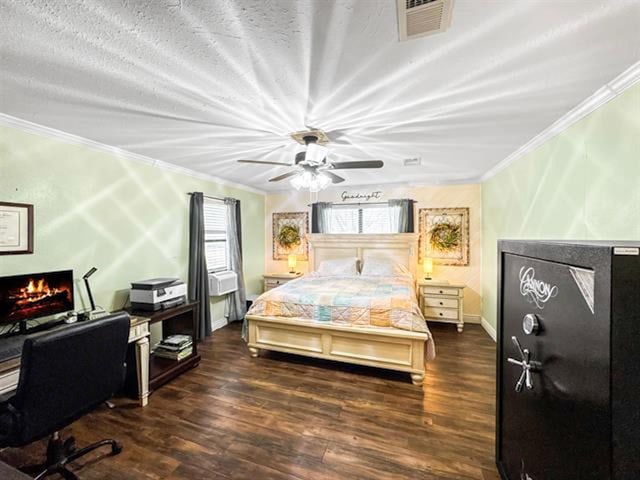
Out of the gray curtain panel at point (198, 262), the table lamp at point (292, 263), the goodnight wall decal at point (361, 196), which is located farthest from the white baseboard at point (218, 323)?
the goodnight wall decal at point (361, 196)

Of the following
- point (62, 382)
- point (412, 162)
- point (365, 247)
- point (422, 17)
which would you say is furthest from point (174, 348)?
point (412, 162)

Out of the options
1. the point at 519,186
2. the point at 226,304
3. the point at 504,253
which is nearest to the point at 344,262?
the point at 226,304

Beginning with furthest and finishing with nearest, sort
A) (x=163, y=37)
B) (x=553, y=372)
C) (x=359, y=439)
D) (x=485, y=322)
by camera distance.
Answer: (x=485, y=322), (x=359, y=439), (x=163, y=37), (x=553, y=372)

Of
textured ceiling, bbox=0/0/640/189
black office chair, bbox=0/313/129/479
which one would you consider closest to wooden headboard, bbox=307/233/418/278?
textured ceiling, bbox=0/0/640/189

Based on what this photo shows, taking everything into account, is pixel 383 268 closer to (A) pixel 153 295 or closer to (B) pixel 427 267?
(B) pixel 427 267

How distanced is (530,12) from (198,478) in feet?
9.74

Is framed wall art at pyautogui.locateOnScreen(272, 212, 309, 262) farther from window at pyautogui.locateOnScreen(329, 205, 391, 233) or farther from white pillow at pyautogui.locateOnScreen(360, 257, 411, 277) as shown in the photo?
white pillow at pyautogui.locateOnScreen(360, 257, 411, 277)

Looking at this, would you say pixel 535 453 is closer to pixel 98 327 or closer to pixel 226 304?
pixel 98 327

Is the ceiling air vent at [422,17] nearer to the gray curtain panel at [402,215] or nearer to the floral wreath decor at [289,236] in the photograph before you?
the gray curtain panel at [402,215]

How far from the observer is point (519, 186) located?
3062 mm

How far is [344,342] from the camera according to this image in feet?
9.77

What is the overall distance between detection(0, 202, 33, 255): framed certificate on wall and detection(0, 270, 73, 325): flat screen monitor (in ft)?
0.92

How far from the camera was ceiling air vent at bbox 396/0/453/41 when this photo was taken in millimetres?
1073

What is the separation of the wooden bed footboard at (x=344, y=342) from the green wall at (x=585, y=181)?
1.58 m
